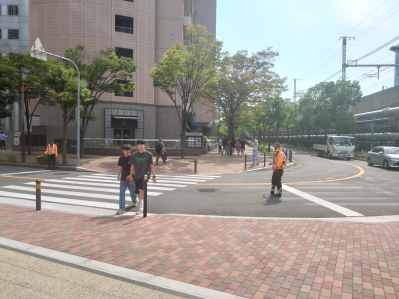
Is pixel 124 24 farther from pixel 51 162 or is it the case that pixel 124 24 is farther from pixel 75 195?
pixel 75 195

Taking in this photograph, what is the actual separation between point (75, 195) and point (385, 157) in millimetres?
18589

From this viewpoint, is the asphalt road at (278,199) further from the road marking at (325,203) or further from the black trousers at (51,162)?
the black trousers at (51,162)

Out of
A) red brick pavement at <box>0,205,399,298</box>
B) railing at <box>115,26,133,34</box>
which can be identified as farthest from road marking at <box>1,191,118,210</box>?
railing at <box>115,26,133,34</box>

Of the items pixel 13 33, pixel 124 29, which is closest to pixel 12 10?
pixel 13 33

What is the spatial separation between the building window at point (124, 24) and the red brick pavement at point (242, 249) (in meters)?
29.5

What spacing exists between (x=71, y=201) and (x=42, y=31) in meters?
28.0

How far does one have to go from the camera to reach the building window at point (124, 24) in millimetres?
33000

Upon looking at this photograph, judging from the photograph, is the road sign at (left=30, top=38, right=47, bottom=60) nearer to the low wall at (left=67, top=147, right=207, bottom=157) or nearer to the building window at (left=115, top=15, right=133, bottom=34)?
the low wall at (left=67, top=147, right=207, bottom=157)

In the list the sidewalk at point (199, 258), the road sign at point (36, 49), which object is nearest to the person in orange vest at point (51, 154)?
the road sign at point (36, 49)

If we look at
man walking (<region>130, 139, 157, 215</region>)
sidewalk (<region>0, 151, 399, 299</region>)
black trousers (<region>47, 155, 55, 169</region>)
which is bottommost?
sidewalk (<region>0, 151, 399, 299</region>)

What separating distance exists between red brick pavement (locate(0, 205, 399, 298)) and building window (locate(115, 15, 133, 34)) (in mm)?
29539

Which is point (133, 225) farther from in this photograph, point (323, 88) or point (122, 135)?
point (323, 88)

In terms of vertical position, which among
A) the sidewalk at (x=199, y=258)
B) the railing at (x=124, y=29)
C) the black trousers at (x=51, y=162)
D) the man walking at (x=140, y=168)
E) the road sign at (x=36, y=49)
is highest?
the railing at (x=124, y=29)

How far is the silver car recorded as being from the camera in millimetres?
19062
